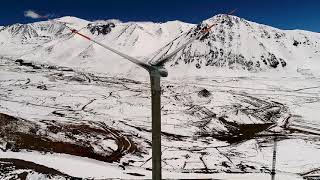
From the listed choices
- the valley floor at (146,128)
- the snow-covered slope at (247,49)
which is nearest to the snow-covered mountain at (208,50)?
the snow-covered slope at (247,49)

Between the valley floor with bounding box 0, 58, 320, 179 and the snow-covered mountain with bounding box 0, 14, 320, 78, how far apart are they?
18123 mm

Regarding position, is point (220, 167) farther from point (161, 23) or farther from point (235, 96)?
point (161, 23)

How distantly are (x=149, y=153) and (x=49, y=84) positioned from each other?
5004 centimetres

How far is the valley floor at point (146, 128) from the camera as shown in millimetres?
42188

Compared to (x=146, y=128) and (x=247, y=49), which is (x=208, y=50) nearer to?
(x=247, y=49)

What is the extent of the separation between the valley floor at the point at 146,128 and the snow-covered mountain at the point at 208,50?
713 inches

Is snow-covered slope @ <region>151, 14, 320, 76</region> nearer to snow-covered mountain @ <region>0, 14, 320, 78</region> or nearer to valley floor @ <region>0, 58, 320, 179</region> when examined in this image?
snow-covered mountain @ <region>0, 14, 320, 78</region>

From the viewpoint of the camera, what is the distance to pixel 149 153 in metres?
49.0

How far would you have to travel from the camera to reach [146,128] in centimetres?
6112

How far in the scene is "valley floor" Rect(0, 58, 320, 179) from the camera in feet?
138

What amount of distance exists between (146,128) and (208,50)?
2761 inches

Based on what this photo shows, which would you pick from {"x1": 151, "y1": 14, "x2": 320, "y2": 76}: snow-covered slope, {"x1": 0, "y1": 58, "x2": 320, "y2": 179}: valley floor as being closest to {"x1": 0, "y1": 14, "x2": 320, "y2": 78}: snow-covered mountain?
{"x1": 151, "y1": 14, "x2": 320, "y2": 76}: snow-covered slope

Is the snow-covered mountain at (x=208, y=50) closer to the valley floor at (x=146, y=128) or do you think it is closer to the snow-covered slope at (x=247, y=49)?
the snow-covered slope at (x=247, y=49)

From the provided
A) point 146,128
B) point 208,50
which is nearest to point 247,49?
point 208,50
